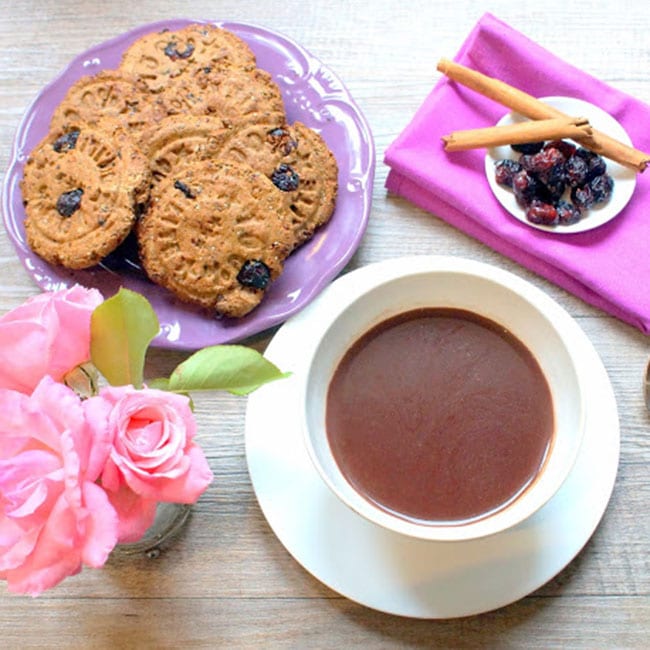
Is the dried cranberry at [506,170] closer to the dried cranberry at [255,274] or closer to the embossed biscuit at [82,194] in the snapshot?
the dried cranberry at [255,274]

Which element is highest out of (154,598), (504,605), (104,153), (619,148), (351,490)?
(619,148)

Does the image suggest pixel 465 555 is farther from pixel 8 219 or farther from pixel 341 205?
pixel 8 219

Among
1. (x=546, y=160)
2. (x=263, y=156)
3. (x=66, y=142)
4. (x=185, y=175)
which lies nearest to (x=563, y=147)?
(x=546, y=160)

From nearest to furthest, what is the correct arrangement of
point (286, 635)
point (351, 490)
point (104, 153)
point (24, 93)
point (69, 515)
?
point (69, 515), point (351, 490), point (286, 635), point (104, 153), point (24, 93)

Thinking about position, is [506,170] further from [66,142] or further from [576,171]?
[66,142]

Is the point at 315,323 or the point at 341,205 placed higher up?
the point at 341,205

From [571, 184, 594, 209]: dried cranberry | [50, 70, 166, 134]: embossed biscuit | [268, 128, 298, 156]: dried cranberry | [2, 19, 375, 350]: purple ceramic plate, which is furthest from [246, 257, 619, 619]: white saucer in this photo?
[50, 70, 166, 134]: embossed biscuit

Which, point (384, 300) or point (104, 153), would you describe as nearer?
point (384, 300)

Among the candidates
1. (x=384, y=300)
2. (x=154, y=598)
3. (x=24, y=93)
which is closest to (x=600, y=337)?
(x=384, y=300)
